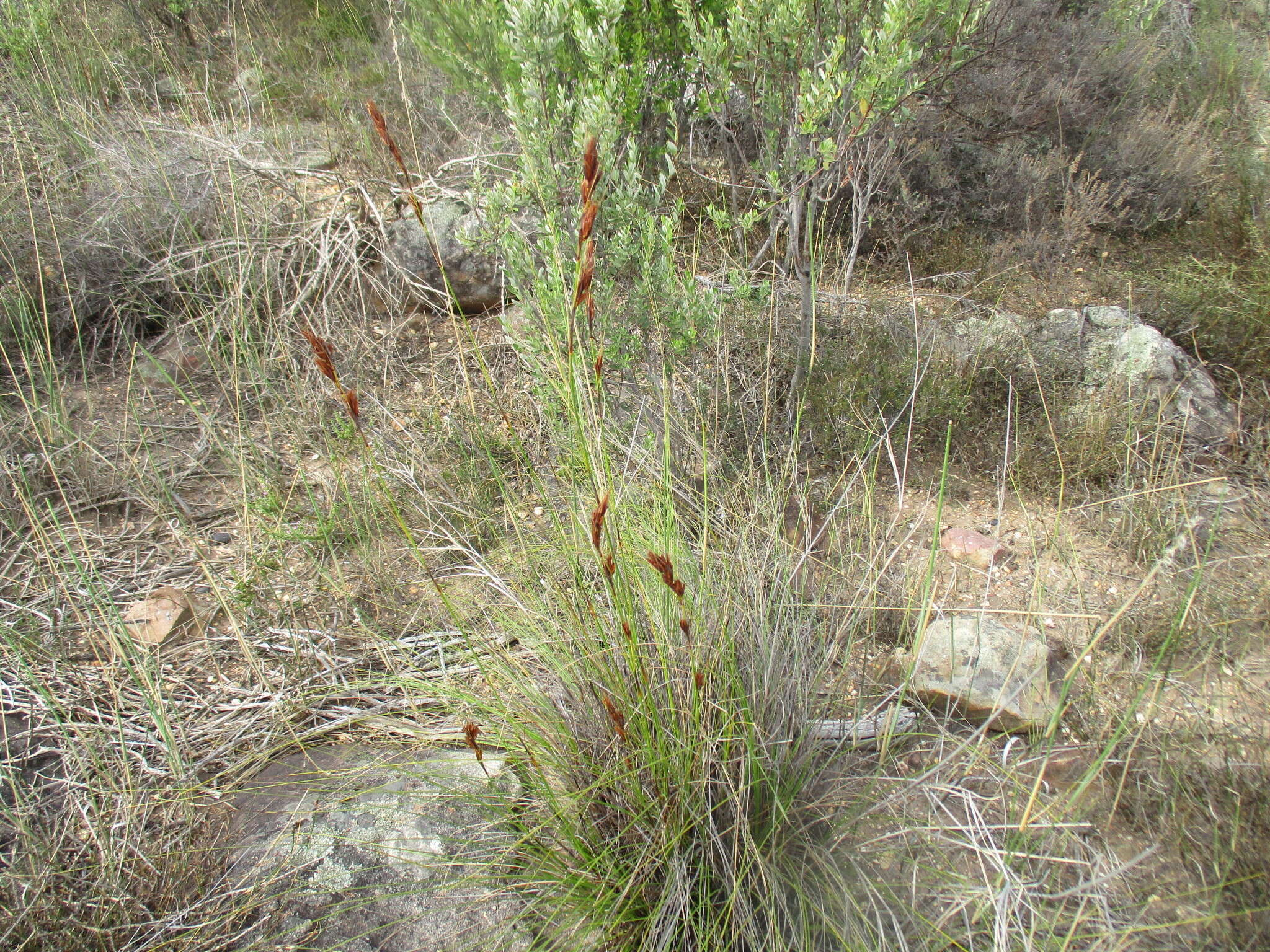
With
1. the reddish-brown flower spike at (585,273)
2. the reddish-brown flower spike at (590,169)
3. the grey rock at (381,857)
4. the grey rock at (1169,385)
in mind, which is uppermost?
the reddish-brown flower spike at (590,169)

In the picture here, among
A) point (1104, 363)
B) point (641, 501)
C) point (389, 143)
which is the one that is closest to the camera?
point (389, 143)

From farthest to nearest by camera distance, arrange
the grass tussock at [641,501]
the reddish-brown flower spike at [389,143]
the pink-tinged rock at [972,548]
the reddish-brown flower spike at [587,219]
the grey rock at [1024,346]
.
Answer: the grey rock at [1024,346] → the pink-tinged rock at [972,548] → the grass tussock at [641,501] → the reddish-brown flower spike at [389,143] → the reddish-brown flower spike at [587,219]

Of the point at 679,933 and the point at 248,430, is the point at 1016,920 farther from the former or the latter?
the point at 248,430

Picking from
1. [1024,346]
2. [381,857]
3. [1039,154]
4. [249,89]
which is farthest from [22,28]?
[1039,154]

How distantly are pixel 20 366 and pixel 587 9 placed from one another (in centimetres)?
280

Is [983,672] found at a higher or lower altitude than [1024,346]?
lower

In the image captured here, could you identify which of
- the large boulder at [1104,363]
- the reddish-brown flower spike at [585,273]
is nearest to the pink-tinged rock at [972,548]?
the large boulder at [1104,363]

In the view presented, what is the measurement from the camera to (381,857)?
1.57 meters

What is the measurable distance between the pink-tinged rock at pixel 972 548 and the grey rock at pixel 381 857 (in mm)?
1648

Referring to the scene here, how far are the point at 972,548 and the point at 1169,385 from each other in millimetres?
1088

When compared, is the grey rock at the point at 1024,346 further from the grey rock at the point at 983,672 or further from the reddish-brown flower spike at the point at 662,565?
the reddish-brown flower spike at the point at 662,565

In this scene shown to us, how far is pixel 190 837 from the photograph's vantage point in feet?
5.44

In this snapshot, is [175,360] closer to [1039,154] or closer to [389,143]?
[389,143]

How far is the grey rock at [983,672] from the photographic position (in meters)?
1.87
